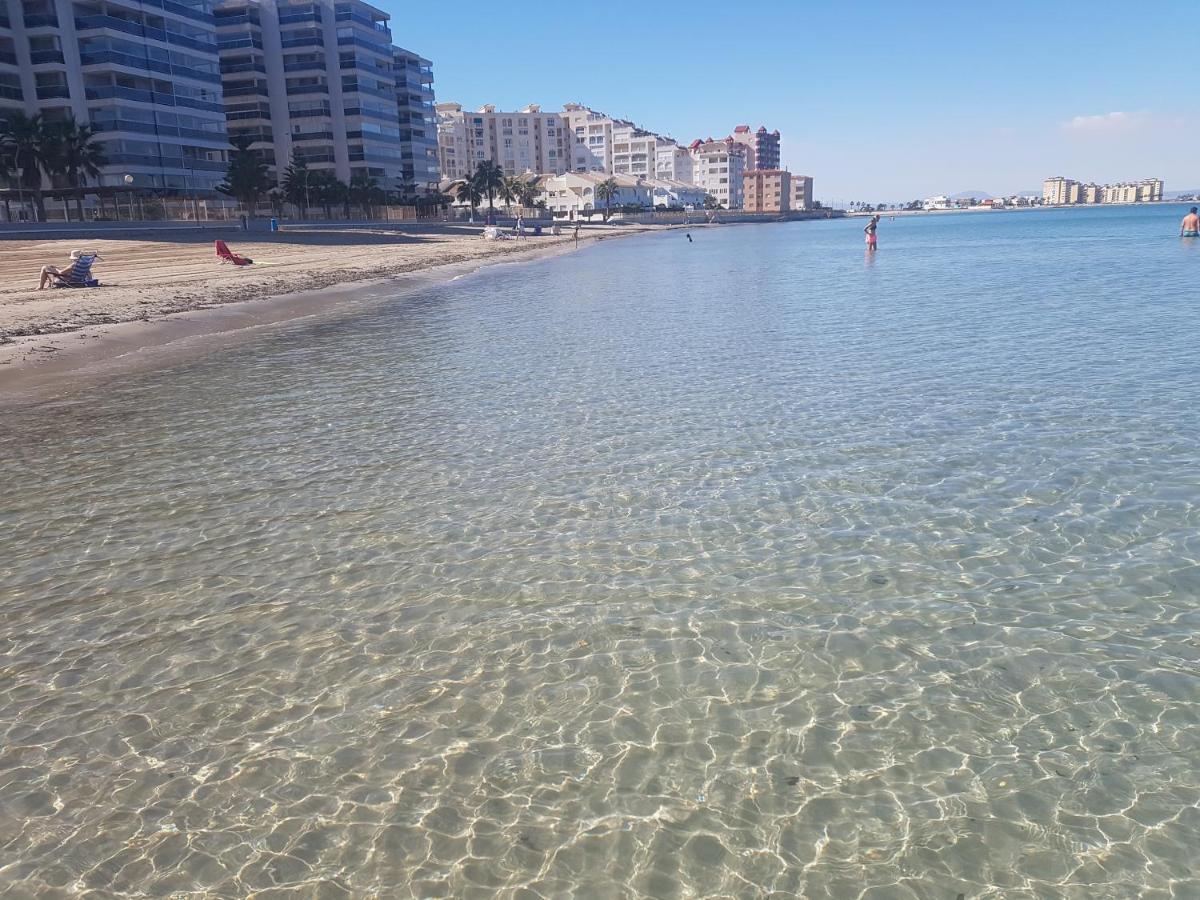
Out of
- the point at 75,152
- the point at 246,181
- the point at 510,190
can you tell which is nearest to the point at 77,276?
the point at 75,152

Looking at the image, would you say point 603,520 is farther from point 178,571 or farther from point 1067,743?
point 1067,743

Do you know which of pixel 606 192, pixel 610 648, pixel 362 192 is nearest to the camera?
pixel 610 648

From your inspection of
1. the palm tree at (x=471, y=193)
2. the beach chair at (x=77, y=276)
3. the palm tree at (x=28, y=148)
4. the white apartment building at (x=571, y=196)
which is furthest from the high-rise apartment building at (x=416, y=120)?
the beach chair at (x=77, y=276)

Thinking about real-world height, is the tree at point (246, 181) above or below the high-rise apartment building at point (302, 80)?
below

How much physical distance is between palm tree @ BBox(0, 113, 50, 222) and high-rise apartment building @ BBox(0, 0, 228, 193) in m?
6.94

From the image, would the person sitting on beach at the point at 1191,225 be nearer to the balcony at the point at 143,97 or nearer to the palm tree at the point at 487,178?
the balcony at the point at 143,97

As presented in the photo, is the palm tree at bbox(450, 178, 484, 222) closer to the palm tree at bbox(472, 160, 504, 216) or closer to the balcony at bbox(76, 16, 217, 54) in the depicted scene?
the palm tree at bbox(472, 160, 504, 216)

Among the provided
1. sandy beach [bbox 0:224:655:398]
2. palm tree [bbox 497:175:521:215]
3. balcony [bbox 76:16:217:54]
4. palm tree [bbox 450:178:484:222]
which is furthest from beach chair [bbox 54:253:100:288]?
palm tree [bbox 497:175:521:215]

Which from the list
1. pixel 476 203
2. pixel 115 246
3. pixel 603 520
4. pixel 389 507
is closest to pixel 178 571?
pixel 389 507

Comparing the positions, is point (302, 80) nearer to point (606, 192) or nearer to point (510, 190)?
point (510, 190)

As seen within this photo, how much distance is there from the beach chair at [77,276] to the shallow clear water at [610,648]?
19.2 meters

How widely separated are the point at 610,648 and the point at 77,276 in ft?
108

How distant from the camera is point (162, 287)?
115 ft

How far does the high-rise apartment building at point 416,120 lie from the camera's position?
13375 centimetres
